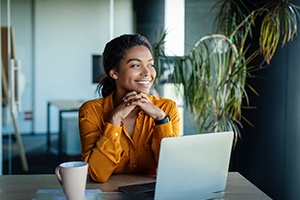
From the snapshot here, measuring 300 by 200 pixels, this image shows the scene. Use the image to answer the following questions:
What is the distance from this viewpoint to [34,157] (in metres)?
4.34

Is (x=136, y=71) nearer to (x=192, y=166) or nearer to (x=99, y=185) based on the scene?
(x=99, y=185)

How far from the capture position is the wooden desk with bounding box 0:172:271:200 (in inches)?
67.5

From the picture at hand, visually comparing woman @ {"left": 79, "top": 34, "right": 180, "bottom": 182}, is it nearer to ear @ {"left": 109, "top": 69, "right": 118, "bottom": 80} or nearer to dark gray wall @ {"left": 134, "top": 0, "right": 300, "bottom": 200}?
ear @ {"left": 109, "top": 69, "right": 118, "bottom": 80}

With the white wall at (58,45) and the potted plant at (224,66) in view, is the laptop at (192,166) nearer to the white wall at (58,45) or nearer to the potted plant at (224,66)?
the potted plant at (224,66)

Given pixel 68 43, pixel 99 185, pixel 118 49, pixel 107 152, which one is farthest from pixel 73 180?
pixel 68 43

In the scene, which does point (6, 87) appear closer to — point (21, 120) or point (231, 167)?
point (21, 120)

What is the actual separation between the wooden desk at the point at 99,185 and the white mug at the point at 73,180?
0.64 ft

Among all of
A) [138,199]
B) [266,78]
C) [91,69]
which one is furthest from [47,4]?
[138,199]

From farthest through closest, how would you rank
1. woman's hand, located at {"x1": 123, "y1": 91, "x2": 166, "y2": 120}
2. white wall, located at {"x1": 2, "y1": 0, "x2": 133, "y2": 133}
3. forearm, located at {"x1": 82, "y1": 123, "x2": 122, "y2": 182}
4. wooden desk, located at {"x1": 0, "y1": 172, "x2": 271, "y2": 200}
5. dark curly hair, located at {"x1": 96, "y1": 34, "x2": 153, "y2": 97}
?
1. white wall, located at {"x1": 2, "y1": 0, "x2": 133, "y2": 133}
2. dark curly hair, located at {"x1": 96, "y1": 34, "x2": 153, "y2": 97}
3. woman's hand, located at {"x1": 123, "y1": 91, "x2": 166, "y2": 120}
4. forearm, located at {"x1": 82, "y1": 123, "x2": 122, "y2": 182}
5. wooden desk, located at {"x1": 0, "y1": 172, "x2": 271, "y2": 200}

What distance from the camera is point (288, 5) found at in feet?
11.2

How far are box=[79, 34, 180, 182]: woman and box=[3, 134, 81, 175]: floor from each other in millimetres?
2225

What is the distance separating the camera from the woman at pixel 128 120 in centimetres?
201

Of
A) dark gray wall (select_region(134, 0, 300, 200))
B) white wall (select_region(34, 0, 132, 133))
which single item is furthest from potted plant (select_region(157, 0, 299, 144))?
white wall (select_region(34, 0, 132, 133))

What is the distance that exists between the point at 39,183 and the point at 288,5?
229 cm
